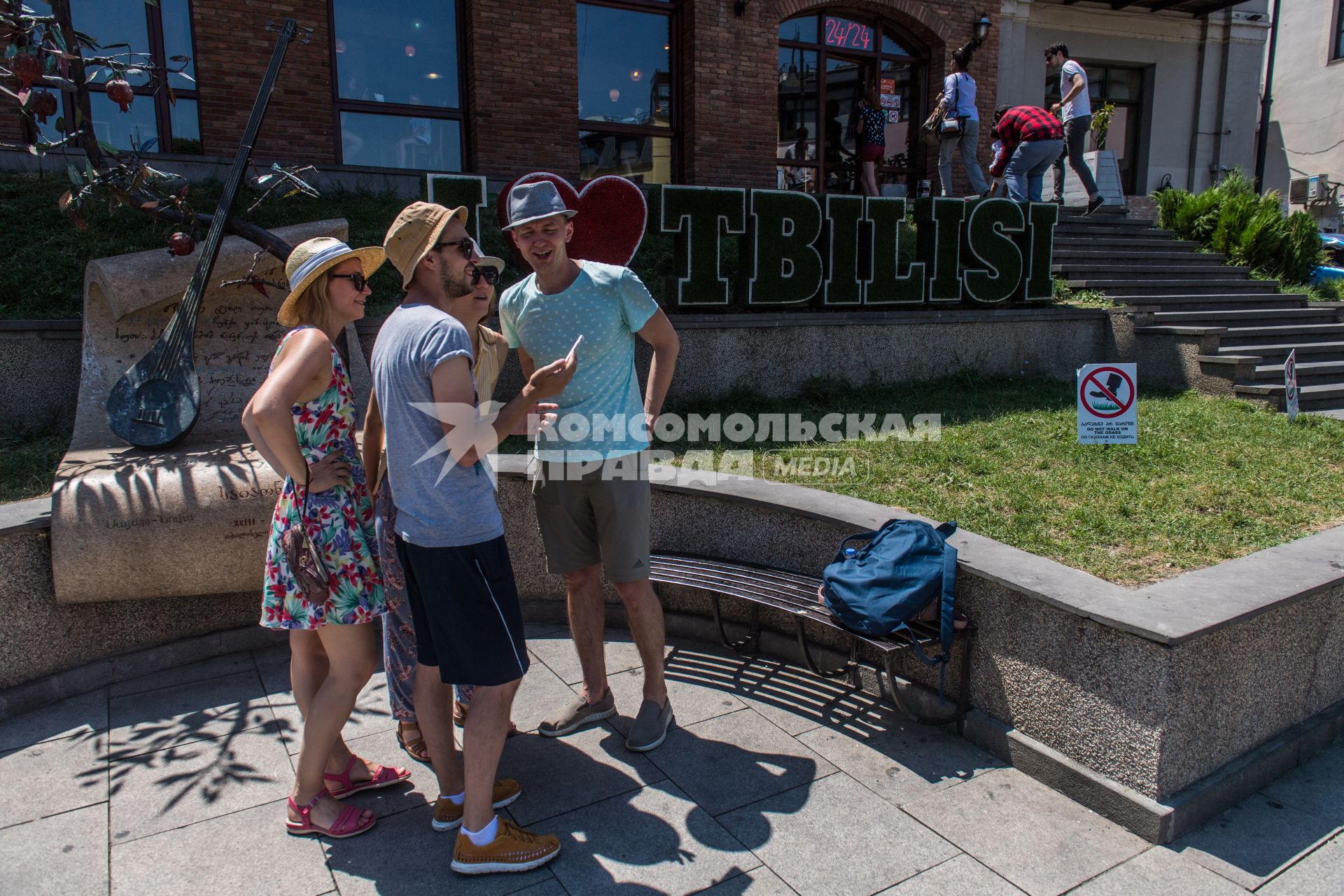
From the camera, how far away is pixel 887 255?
8.54 m

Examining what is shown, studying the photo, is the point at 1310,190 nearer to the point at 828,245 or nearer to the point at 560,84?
the point at 560,84

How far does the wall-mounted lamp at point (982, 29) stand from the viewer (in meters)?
14.2

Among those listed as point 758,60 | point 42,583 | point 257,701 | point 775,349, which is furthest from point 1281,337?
point 42,583

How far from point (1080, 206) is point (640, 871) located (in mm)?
12838

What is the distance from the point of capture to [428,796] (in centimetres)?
308

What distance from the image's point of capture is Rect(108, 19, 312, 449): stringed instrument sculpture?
4.76m

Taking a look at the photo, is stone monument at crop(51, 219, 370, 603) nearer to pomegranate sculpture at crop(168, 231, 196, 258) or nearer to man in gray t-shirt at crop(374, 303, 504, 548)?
pomegranate sculpture at crop(168, 231, 196, 258)

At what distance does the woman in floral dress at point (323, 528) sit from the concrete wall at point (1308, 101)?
1044 inches

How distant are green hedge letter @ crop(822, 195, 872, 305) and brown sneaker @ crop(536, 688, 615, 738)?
18.1ft

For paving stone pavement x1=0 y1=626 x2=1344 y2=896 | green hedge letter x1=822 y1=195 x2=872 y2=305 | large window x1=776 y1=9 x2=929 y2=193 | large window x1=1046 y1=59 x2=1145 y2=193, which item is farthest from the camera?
large window x1=1046 y1=59 x2=1145 y2=193

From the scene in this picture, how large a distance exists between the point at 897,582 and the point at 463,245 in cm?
206

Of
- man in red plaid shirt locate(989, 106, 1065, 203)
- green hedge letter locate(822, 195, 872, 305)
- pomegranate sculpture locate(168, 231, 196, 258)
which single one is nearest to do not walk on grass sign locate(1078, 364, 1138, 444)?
green hedge letter locate(822, 195, 872, 305)

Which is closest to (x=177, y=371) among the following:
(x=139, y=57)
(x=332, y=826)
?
(x=332, y=826)

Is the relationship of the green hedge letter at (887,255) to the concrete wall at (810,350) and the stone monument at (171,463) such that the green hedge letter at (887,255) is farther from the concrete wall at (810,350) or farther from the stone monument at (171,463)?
the stone monument at (171,463)
